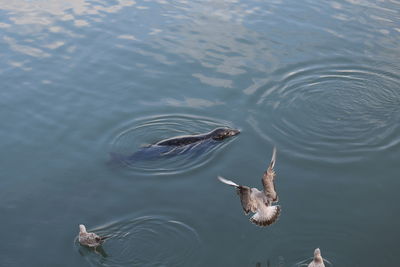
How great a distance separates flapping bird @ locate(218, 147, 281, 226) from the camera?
7.99 meters

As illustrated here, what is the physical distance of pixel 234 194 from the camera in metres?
9.85

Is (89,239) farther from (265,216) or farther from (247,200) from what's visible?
(265,216)

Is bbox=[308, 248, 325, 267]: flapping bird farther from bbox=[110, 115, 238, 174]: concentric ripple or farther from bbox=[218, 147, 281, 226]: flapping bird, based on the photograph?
bbox=[110, 115, 238, 174]: concentric ripple

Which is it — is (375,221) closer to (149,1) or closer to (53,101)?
(53,101)

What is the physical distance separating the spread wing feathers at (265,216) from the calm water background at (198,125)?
0.54 metres

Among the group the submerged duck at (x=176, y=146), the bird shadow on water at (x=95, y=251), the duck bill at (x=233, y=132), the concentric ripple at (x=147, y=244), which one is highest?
the duck bill at (x=233, y=132)

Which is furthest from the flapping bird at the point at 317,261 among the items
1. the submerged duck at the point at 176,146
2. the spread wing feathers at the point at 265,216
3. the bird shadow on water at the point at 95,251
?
the submerged duck at the point at 176,146

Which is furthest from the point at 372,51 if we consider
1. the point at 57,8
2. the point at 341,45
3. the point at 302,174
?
the point at 57,8

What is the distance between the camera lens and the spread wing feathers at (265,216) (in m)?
8.22

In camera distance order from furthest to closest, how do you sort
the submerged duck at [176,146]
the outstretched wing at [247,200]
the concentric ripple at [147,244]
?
the submerged duck at [176,146] → the concentric ripple at [147,244] → the outstretched wing at [247,200]

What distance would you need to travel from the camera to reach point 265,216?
8.22 metres

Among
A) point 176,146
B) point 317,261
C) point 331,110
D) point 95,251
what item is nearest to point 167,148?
point 176,146

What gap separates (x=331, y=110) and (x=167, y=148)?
3.82 metres

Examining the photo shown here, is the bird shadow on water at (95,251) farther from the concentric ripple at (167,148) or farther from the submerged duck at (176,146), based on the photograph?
the submerged duck at (176,146)
